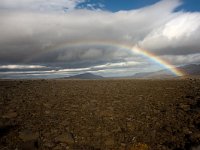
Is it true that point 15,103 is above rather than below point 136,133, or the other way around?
above

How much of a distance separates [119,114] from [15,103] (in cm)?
926

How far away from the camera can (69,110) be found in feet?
67.9

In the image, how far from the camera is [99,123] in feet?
58.5

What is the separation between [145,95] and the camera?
27.2 metres

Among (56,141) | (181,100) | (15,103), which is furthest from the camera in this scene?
(181,100)

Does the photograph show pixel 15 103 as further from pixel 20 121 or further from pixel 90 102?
pixel 90 102

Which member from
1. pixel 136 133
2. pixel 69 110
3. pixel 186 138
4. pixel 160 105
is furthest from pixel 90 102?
pixel 186 138

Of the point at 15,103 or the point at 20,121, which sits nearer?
the point at 20,121

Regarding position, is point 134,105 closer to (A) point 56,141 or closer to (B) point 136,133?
(B) point 136,133

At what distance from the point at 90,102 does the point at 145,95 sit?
22.2 feet

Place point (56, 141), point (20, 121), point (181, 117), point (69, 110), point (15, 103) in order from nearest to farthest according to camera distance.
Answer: point (56, 141), point (20, 121), point (181, 117), point (69, 110), point (15, 103)

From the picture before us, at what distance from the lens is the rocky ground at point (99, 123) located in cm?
1487

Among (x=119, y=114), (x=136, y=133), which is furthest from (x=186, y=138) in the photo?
(x=119, y=114)

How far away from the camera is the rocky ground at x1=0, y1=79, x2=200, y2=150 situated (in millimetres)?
14867
